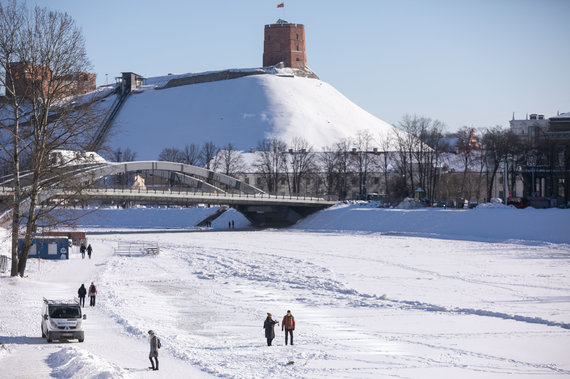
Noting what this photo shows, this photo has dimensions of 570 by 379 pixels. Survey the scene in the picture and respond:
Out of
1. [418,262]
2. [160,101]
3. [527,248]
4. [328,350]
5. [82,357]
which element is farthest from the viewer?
[160,101]

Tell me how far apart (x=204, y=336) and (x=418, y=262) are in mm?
24358

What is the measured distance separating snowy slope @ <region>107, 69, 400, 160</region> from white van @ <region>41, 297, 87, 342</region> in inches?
5010

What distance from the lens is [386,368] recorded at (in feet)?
62.2

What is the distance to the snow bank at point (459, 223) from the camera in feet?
200

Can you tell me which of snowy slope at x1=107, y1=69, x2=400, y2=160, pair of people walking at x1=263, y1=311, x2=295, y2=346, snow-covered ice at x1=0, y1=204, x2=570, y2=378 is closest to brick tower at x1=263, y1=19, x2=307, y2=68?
snowy slope at x1=107, y1=69, x2=400, y2=160

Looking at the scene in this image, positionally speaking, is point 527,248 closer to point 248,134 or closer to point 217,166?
Result: point 217,166

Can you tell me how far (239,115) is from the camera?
169 meters

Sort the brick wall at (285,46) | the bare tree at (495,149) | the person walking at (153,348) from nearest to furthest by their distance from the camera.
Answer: the person walking at (153,348)
the bare tree at (495,149)
the brick wall at (285,46)

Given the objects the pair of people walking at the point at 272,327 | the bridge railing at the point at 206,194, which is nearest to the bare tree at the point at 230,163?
the bridge railing at the point at 206,194

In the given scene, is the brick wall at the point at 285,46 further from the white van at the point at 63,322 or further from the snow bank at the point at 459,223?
the white van at the point at 63,322

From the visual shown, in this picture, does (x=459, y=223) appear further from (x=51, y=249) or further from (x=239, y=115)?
(x=239, y=115)

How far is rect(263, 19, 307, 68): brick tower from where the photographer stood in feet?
612

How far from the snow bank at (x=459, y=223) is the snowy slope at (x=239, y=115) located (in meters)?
68.3

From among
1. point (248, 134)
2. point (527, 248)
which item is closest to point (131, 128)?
point (248, 134)
